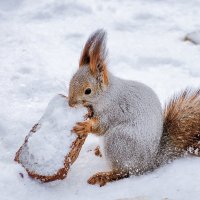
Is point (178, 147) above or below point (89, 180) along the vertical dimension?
above

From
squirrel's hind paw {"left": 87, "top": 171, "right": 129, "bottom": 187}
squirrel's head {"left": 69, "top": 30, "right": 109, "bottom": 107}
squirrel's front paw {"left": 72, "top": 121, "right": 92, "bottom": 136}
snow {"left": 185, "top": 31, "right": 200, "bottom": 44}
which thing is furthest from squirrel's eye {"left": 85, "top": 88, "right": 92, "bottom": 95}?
snow {"left": 185, "top": 31, "right": 200, "bottom": 44}

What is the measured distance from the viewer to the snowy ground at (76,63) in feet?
6.93

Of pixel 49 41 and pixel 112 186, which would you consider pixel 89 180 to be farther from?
pixel 49 41

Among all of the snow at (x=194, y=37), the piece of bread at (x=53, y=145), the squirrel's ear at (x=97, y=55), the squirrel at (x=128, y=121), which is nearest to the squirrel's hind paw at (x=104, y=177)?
the squirrel at (x=128, y=121)

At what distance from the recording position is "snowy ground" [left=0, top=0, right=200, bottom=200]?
2.11 metres

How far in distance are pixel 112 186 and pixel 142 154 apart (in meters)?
0.18

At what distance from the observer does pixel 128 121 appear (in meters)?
2.15

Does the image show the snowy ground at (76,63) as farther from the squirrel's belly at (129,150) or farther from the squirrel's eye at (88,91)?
the squirrel's eye at (88,91)

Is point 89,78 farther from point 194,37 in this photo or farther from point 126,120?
point 194,37

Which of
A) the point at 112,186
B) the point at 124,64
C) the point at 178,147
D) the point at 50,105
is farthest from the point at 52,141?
the point at 124,64

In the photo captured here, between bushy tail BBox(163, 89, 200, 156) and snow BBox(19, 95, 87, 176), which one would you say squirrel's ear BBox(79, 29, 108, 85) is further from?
bushy tail BBox(163, 89, 200, 156)

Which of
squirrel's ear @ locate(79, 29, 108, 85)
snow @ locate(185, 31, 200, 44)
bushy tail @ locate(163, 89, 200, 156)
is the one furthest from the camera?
snow @ locate(185, 31, 200, 44)

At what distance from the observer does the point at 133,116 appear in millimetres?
2150

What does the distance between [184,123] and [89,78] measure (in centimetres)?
45
